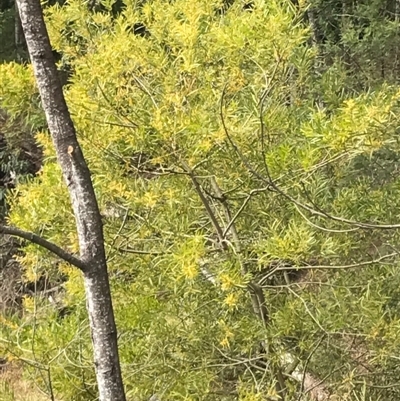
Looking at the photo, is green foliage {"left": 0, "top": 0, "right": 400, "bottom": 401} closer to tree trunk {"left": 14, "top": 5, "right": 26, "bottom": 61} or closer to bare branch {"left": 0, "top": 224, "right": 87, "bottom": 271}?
bare branch {"left": 0, "top": 224, "right": 87, "bottom": 271}

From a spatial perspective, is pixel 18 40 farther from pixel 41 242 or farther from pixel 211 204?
pixel 41 242

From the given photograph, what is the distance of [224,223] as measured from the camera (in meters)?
2.19

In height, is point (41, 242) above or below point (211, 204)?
above

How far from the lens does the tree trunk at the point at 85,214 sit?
51.9 inches

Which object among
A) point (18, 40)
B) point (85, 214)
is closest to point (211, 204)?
point (85, 214)

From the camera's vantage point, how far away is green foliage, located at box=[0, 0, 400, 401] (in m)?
1.79

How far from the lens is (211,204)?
220cm

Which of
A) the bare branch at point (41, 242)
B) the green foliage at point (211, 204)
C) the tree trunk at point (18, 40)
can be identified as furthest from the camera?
the tree trunk at point (18, 40)

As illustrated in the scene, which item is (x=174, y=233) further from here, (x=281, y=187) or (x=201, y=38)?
(x=201, y=38)

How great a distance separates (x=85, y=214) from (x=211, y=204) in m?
0.91

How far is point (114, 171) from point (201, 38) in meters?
0.45

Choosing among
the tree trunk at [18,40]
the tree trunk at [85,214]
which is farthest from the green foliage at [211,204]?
the tree trunk at [18,40]

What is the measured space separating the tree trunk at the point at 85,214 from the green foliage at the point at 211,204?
388mm

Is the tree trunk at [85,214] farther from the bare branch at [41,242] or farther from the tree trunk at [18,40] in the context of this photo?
the tree trunk at [18,40]
